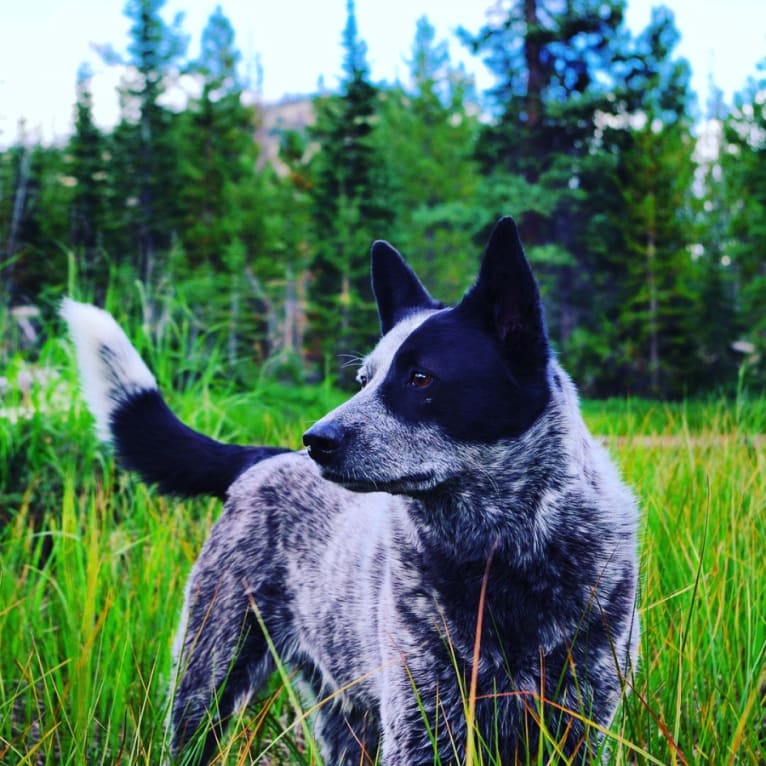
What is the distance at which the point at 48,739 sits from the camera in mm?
1923

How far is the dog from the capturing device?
1715 millimetres

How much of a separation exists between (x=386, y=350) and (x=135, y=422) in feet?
3.35

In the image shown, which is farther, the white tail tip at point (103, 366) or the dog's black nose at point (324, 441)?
the white tail tip at point (103, 366)

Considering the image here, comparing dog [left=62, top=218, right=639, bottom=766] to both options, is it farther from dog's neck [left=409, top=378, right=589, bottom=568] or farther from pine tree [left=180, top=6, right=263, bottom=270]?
pine tree [left=180, top=6, right=263, bottom=270]

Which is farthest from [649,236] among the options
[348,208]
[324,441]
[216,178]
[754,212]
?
[324,441]

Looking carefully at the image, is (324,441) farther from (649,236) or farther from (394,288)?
(649,236)

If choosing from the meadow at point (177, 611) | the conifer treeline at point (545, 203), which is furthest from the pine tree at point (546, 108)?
the meadow at point (177, 611)

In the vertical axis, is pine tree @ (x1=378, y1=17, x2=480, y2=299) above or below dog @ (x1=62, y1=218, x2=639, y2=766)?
above

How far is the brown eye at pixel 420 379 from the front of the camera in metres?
1.87

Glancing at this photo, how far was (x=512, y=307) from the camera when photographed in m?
1.90

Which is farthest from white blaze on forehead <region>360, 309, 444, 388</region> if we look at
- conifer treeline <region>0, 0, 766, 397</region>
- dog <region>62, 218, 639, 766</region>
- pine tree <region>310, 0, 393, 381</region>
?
pine tree <region>310, 0, 393, 381</region>

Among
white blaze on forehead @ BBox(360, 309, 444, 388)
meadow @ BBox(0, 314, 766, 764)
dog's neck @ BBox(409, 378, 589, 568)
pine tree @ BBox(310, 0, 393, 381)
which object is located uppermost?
pine tree @ BBox(310, 0, 393, 381)

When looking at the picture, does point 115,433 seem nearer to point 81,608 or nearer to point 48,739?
point 81,608

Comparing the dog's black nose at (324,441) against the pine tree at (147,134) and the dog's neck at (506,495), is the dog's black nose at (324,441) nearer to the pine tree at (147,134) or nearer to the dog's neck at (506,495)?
the dog's neck at (506,495)
